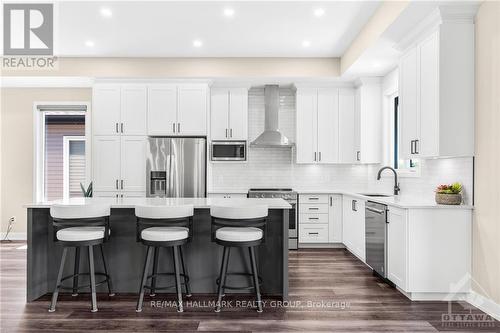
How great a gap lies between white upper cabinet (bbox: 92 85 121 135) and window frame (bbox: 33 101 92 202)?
642mm

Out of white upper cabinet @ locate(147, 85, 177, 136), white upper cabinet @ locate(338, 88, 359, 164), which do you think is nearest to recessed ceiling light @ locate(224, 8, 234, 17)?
white upper cabinet @ locate(147, 85, 177, 136)

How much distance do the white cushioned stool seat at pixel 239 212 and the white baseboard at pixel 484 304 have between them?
212 cm

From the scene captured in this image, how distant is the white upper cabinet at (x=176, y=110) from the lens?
5926 millimetres

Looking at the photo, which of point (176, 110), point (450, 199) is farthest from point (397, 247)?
point (176, 110)

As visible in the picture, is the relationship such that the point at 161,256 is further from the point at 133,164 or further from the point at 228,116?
the point at 228,116

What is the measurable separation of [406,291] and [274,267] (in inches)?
51.3

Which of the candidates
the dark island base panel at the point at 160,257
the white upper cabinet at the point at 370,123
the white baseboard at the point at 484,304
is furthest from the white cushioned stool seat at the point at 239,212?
the white upper cabinet at the point at 370,123

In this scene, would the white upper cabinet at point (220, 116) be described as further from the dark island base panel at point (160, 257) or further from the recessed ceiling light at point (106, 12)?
the dark island base panel at point (160, 257)

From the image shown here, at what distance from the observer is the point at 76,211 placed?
3.29 meters

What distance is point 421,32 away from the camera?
12.5ft

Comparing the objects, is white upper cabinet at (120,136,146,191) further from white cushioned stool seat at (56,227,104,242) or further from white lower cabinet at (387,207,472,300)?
white lower cabinet at (387,207,472,300)

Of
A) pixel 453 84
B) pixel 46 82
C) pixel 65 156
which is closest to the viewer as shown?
pixel 453 84

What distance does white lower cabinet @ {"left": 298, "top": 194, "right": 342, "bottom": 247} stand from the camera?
19.6 ft

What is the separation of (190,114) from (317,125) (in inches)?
85.1
